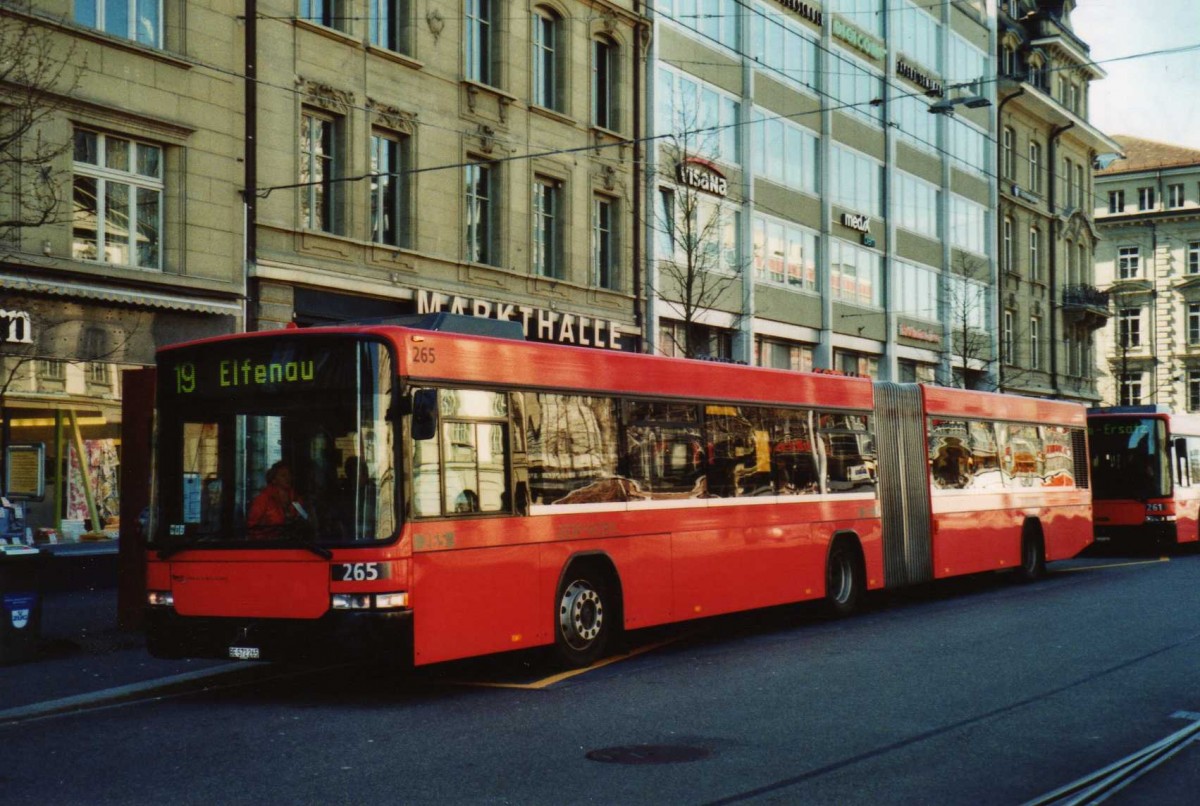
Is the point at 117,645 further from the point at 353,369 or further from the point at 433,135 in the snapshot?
the point at 433,135

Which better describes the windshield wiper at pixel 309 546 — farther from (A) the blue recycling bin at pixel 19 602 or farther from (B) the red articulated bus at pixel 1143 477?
(B) the red articulated bus at pixel 1143 477

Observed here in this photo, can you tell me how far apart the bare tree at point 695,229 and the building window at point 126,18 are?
38.5ft

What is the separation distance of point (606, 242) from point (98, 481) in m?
13.1

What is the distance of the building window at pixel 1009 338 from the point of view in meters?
50.1

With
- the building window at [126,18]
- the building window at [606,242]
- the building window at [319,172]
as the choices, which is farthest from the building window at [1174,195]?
the building window at [126,18]

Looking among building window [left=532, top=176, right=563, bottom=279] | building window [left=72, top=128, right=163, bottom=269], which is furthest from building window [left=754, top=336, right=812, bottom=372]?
building window [left=72, top=128, right=163, bottom=269]

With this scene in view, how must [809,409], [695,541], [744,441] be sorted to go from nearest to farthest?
[695,541], [744,441], [809,409]

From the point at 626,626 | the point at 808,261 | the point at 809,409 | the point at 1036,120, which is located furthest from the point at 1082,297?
the point at 626,626

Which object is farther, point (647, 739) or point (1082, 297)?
point (1082, 297)

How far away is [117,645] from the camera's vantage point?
13.6m

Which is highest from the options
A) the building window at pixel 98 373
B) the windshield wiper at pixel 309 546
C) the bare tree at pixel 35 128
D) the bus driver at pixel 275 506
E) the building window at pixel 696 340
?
the bare tree at pixel 35 128

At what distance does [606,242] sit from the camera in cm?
2972

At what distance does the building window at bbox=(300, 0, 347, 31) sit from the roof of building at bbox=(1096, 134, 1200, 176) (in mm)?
68805

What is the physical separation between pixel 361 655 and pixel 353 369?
2023 millimetres
